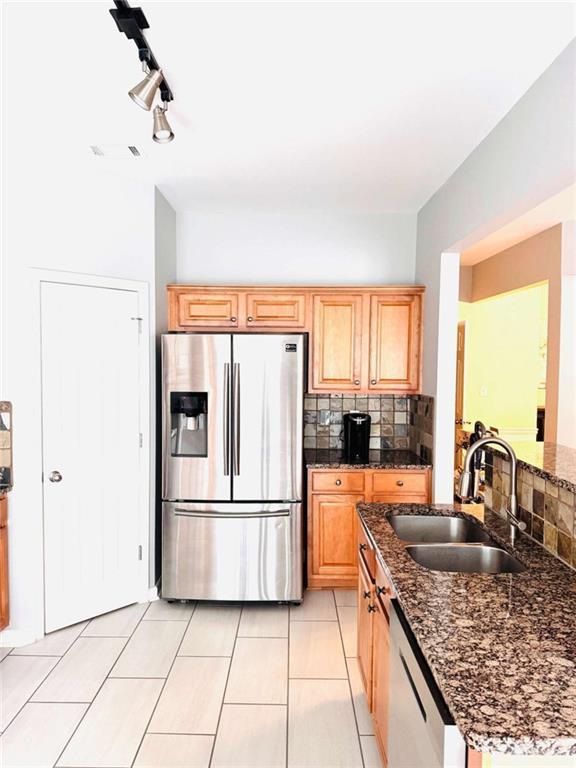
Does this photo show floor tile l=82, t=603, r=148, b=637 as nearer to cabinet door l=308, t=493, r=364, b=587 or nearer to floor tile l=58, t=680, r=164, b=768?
floor tile l=58, t=680, r=164, b=768

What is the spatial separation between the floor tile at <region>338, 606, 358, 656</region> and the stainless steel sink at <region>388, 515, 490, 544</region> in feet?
3.07

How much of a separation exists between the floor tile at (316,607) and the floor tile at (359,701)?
0.52 m

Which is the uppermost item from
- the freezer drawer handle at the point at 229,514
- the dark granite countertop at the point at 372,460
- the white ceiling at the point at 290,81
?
the white ceiling at the point at 290,81

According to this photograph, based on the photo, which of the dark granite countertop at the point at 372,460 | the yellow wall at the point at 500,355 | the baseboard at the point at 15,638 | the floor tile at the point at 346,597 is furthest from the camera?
the yellow wall at the point at 500,355

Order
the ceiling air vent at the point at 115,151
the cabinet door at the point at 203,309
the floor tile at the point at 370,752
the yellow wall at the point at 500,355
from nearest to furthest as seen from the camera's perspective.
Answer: the floor tile at the point at 370,752
the ceiling air vent at the point at 115,151
the cabinet door at the point at 203,309
the yellow wall at the point at 500,355

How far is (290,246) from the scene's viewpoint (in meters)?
4.12

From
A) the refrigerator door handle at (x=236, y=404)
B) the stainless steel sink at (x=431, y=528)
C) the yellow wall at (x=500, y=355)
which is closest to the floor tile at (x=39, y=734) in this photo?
the refrigerator door handle at (x=236, y=404)

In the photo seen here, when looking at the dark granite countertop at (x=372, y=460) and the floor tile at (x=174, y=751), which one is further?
the dark granite countertop at (x=372, y=460)

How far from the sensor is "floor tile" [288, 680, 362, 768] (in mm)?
2121

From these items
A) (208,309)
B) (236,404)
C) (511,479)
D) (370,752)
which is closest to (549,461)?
(511,479)

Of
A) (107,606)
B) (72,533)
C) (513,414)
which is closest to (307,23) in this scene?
(72,533)

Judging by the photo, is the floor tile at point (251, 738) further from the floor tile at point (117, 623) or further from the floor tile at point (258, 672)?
the floor tile at point (117, 623)

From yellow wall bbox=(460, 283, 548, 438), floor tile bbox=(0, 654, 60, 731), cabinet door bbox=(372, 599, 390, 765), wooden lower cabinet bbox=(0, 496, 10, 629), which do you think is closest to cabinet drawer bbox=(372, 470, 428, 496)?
cabinet door bbox=(372, 599, 390, 765)

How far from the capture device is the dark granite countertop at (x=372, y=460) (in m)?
3.62
